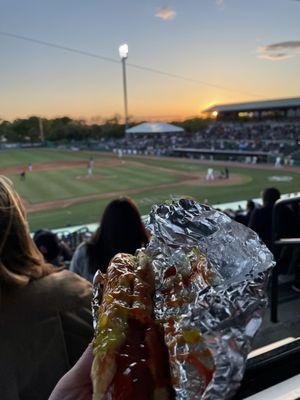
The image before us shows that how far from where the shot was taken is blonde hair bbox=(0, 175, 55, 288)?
115 centimetres

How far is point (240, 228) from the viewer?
59cm

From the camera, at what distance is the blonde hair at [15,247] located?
45.4 inches

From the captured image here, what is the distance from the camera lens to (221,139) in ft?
125

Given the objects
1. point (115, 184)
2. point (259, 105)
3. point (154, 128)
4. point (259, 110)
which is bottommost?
point (115, 184)

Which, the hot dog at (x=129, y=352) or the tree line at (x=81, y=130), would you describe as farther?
the tree line at (x=81, y=130)

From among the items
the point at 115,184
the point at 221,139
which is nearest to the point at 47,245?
the point at 115,184

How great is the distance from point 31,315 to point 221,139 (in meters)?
38.0

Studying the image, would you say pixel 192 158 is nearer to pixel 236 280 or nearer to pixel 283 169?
pixel 283 169

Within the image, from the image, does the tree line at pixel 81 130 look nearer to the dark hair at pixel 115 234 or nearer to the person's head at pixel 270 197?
the person's head at pixel 270 197

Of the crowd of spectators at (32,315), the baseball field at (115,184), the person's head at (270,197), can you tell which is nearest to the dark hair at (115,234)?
the crowd of spectators at (32,315)

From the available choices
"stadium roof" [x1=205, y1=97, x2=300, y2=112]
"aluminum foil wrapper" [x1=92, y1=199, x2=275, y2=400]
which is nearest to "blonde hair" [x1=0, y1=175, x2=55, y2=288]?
"aluminum foil wrapper" [x1=92, y1=199, x2=275, y2=400]

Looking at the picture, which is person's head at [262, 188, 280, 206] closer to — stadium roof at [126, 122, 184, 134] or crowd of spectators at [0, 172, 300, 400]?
crowd of spectators at [0, 172, 300, 400]

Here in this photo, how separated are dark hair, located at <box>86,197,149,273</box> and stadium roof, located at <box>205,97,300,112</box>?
101 ft

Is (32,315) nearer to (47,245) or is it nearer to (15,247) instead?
(15,247)
